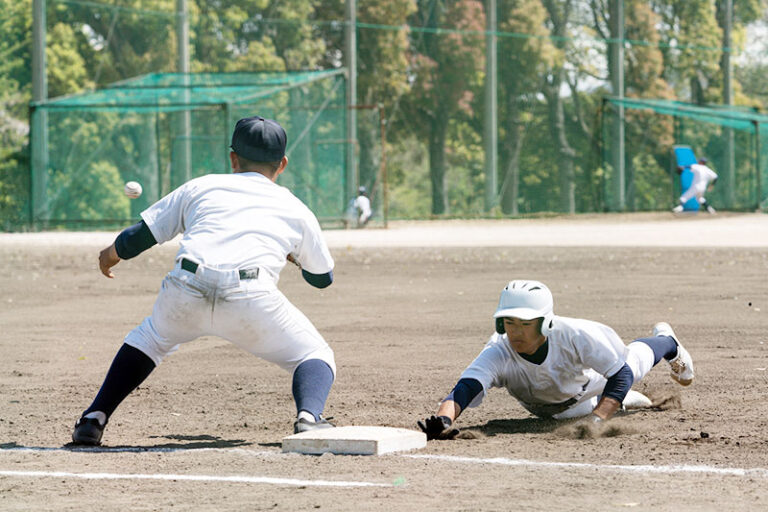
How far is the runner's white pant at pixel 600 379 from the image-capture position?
6.41 meters

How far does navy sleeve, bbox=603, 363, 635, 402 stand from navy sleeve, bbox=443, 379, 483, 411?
0.63 metres

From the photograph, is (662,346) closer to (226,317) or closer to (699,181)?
(226,317)

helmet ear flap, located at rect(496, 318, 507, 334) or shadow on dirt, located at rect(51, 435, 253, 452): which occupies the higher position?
helmet ear flap, located at rect(496, 318, 507, 334)

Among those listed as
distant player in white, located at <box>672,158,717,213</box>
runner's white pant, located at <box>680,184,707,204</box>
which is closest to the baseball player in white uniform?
distant player in white, located at <box>672,158,717,213</box>

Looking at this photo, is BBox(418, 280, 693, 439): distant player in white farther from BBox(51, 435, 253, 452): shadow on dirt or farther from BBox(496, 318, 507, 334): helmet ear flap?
BBox(51, 435, 253, 452): shadow on dirt

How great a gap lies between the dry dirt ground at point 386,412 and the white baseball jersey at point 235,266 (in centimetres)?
51

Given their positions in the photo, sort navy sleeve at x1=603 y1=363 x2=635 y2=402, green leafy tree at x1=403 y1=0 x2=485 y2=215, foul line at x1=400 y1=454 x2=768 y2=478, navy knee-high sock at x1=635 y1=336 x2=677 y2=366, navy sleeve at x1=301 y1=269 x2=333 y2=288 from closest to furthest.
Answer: foul line at x1=400 y1=454 x2=768 y2=478 → navy sleeve at x1=301 y1=269 x2=333 y2=288 → navy sleeve at x1=603 y1=363 x2=635 y2=402 → navy knee-high sock at x1=635 y1=336 x2=677 y2=366 → green leafy tree at x1=403 y1=0 x2=485 y2=215

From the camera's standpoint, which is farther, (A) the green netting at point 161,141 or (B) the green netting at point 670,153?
(B) the green netting at point 670,153

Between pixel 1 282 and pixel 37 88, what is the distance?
16.0 m

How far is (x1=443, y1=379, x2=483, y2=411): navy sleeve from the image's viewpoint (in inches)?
242

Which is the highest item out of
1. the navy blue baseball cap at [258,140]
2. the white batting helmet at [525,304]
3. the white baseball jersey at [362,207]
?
the navy blue baseball cap at [258,140]

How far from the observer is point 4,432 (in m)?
6.47

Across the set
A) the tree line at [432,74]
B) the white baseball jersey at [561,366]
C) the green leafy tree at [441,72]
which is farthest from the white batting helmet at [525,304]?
the green leafy tree at [441,72]

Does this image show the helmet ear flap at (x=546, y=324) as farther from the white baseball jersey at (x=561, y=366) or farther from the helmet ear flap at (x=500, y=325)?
the helmet ear flap at (x=500, y=325)
